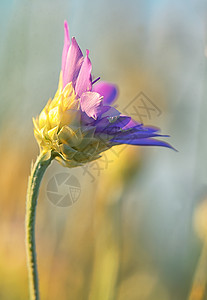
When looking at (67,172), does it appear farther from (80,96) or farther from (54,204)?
(80,96)

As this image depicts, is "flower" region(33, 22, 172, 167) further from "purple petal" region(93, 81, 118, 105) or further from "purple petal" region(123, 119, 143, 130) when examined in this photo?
"purple petal" region(93, 81, 118, 105)

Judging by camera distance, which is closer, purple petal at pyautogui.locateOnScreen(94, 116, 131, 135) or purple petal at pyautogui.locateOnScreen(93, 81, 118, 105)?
purple petal at pyautogui.locateOnScreen(94, 116, 131, 135)

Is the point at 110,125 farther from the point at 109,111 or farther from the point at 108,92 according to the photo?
the point at 108,92

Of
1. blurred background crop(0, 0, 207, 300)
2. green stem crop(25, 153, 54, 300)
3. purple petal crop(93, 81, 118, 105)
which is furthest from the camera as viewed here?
blurred background crop(0, 0, 207, 300)

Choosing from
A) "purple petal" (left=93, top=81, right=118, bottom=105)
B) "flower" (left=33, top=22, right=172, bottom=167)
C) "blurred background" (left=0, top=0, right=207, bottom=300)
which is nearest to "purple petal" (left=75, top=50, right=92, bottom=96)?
"flower" (left=33, top=22, right=172, bottom=167)

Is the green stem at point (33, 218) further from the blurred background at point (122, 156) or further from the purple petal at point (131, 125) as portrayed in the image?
the blurred background at point (122, 156)

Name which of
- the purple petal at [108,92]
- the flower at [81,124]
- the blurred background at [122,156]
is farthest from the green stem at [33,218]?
the blurred background at [122,156]

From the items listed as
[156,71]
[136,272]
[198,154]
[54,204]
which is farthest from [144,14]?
[136,272]
